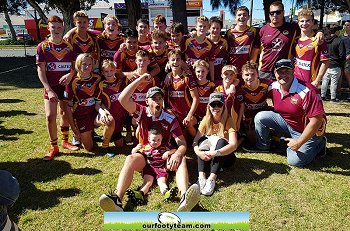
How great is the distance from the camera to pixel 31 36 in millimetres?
45969

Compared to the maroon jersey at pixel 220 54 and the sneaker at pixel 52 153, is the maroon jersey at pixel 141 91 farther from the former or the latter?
the sneaker at pixel 52 153

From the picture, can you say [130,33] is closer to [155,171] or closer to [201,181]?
[155,171]

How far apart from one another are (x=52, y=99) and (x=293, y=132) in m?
3.62

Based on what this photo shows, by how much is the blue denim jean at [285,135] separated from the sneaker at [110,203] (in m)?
2.58

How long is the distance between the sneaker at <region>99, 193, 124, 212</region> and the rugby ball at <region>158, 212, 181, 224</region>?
44 cm

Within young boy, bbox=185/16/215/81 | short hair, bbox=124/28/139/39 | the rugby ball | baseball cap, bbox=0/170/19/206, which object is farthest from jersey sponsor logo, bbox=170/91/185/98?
baseball cap, bbox=0/170/19/206

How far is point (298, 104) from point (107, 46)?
3.46m

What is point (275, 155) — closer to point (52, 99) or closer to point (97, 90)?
point (97, 90)

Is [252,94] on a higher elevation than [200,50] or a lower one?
lower

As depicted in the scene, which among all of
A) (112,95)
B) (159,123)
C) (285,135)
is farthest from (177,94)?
(285,135)

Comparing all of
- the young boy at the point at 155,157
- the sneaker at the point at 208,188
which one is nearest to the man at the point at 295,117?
the sneaker at the point at 208,188

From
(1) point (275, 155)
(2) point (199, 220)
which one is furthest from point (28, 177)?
(1) point (275, 155)

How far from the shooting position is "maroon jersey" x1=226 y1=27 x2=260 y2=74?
18.7 feet

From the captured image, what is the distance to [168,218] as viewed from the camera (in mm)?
3207
